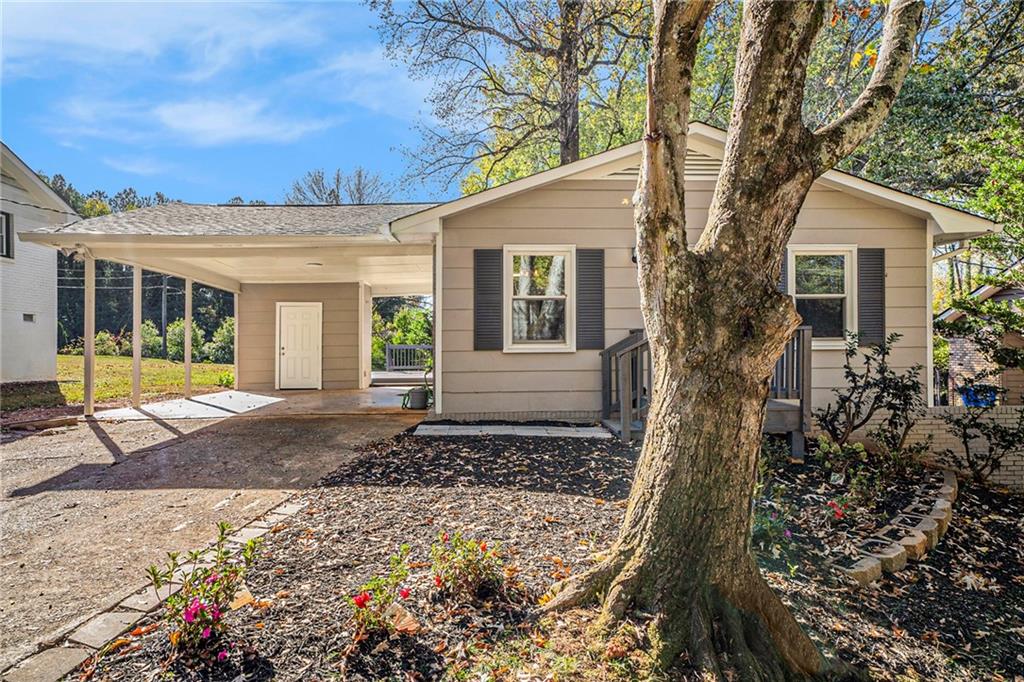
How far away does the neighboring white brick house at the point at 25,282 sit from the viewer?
10672mm

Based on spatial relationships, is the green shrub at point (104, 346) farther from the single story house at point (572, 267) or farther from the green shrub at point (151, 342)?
the single story house at point (572, 267)

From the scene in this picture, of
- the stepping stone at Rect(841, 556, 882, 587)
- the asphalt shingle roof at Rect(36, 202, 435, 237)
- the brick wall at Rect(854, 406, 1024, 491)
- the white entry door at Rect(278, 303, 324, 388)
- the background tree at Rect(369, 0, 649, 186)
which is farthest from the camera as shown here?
the background tree at Rect(369, 0, 649, 186)

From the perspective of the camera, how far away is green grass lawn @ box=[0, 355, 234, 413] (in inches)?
396

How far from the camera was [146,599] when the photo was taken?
7.91 feet

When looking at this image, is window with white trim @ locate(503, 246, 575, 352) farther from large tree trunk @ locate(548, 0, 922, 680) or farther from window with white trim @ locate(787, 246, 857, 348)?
large tree trunk @ locate(548, 0, 922, 680)

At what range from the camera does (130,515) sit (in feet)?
12.2

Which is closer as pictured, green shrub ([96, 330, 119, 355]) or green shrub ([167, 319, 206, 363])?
green shrub ([96, 330, 119, 355])

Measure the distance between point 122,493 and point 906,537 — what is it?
5825mm

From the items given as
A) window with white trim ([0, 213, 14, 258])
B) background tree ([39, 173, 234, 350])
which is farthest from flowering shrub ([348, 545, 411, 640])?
background tree ([39, 173, 234, 350])

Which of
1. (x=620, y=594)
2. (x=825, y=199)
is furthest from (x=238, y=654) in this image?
(x=825, y=199)

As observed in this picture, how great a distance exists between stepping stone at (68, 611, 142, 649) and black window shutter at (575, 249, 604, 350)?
5377 millimetres

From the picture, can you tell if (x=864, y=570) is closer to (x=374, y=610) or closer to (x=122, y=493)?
(x=374, y=610)

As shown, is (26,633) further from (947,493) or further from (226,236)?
(947,493)

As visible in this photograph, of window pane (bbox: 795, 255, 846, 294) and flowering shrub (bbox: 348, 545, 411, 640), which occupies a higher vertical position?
window pane (bbox: 795, 255, 846, 294)
